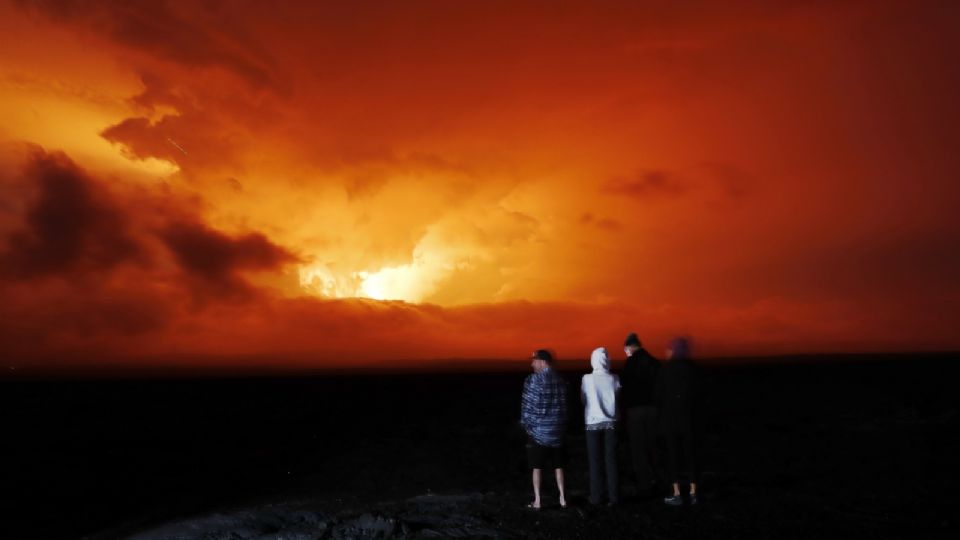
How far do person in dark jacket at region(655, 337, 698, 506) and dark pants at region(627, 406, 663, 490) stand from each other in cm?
39

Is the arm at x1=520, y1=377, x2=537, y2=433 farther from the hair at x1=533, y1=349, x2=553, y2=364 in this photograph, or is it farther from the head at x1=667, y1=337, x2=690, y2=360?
the head at x1=667, y1=337, x2=690, y2=360

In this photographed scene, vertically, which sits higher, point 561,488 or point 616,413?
point 616,413

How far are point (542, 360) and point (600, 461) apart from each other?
1.98 m

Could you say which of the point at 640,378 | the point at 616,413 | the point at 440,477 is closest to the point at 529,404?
the point at 616,413

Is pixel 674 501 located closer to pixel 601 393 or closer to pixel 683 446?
pixel 683 446

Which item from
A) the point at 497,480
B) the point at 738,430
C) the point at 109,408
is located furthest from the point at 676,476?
the point at 109,408

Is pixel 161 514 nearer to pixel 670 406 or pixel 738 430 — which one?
pixel 670 406

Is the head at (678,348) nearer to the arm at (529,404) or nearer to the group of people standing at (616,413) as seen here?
the group of people standing at (616,413)

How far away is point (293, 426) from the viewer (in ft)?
120

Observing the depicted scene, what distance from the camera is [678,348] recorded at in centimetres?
1209

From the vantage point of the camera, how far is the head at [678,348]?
12039 mm

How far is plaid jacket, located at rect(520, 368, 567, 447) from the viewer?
37.0 ft

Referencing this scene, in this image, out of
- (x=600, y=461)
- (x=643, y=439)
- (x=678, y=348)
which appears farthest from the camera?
(x=643, y=439)

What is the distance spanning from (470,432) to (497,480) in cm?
1202
